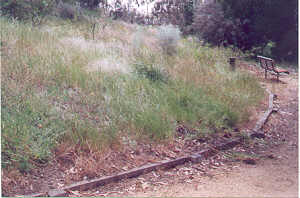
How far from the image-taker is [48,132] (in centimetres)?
398

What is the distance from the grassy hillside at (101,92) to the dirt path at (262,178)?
2.81 ft

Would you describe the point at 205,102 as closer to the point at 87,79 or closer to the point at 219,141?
the point at 219,141

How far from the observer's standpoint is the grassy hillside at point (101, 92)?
162 inches

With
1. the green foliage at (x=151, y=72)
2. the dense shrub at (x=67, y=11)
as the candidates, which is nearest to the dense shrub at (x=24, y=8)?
the dense shrub at (x=67, y=11)

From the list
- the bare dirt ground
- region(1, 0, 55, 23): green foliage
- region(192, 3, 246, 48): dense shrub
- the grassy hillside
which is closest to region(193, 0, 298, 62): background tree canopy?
region(192, 3, 246, 48): dense shrub

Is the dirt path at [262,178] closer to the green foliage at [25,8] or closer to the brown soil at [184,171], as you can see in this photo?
the brown soil at [184,171]

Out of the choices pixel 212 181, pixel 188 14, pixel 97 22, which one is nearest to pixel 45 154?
pixel 212 181

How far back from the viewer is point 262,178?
11.9 ft

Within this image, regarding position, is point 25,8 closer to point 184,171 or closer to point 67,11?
point 67,11

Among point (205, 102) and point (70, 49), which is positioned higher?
point (70, 49)

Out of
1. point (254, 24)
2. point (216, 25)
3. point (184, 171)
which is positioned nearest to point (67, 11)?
point (216, 25)

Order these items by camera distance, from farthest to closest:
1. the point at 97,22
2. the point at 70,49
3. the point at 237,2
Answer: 1. the point at 97,22
2. the point at 70,49
3. the point at 237,2

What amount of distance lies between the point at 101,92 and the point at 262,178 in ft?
8.80

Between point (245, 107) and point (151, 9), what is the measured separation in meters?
2.34
